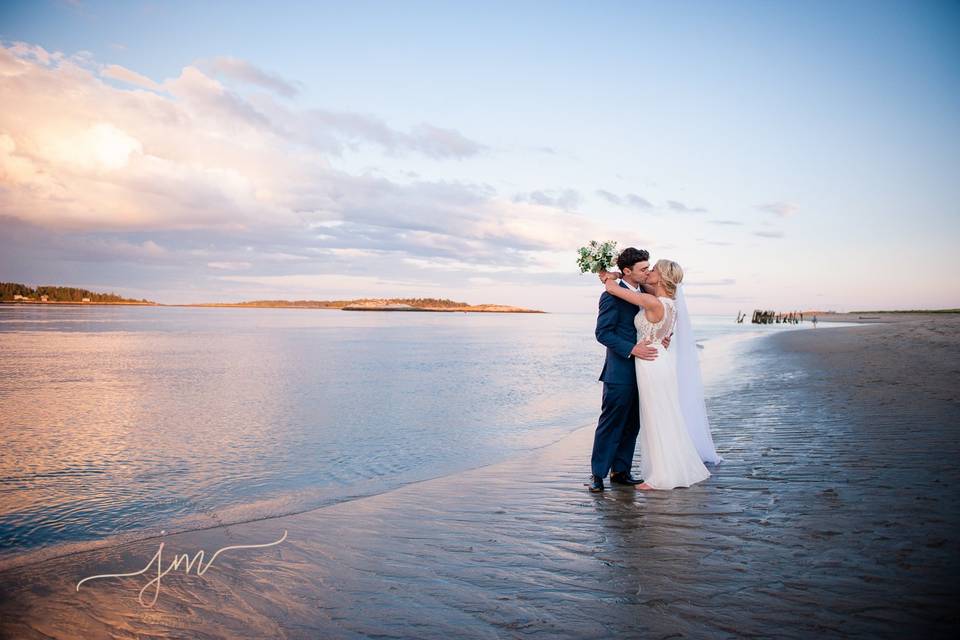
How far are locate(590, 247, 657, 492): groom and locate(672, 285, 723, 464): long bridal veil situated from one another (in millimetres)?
640

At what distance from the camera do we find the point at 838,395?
11.9 metres

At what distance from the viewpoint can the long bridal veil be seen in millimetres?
6758

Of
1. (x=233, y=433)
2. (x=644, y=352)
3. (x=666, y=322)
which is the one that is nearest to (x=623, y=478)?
(x=644, y=352)

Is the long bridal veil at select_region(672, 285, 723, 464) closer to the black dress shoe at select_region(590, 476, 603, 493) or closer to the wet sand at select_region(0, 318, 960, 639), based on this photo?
the wet sand at select_region(0, 318, 960, 639)

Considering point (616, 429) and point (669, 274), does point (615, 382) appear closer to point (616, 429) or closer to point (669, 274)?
point (616, 429)

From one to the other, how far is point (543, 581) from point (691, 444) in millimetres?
3268

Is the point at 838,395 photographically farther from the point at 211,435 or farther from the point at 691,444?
the point at 211,435

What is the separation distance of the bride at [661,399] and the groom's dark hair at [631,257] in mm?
199

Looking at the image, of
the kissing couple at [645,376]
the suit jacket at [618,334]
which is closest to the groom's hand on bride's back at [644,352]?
the kissing couple at [645,376]

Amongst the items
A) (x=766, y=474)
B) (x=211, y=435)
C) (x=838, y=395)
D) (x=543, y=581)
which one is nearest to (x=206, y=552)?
(x=543, y=581)

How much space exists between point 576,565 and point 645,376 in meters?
2.73

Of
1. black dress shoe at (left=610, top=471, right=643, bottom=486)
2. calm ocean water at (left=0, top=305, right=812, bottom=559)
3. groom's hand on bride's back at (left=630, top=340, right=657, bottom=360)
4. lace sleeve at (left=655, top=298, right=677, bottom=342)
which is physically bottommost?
calm ocean water at (left=0, top=305, right=812, bottom=559)

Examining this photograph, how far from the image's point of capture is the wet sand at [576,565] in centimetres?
335

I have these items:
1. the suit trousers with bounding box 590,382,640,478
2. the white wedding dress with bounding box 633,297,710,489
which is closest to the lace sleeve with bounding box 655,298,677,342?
the white wedding dress with bounding box 633,297,710,489
